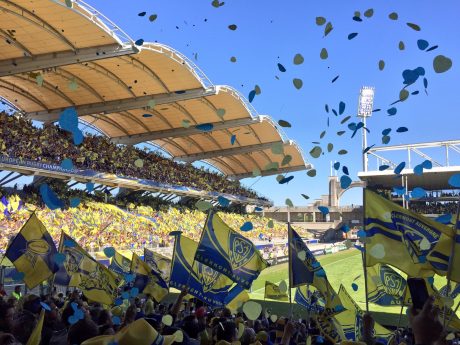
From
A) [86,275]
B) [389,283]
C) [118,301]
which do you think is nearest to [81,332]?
[86,275]

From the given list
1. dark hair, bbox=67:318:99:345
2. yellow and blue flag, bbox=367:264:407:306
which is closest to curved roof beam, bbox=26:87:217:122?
yellow and blue flag, bbox=367:264:407:306

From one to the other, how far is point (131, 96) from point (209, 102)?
6245 millimetres

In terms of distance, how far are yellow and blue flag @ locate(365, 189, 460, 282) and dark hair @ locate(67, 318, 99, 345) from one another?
10.1 ft

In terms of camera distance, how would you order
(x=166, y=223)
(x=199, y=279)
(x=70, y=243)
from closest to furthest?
(x=199, y=279) < (x=70, y=243) < (x=166, y=223)

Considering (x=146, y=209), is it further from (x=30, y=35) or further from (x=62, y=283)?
(x=62, y=283)

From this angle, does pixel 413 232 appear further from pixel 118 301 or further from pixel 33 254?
pixel 33 254

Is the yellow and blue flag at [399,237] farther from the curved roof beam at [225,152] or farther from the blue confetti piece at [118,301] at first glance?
the curved roof beam at [225,152]

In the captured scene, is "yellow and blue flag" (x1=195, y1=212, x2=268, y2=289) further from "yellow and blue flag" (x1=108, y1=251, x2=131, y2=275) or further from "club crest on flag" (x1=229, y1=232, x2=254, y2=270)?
"yellow and blue flag" (x1=108, y1=251, x2=131, y2=275)

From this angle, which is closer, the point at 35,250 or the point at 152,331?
the point at 152,331

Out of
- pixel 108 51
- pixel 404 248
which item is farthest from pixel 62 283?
pixel 108 51

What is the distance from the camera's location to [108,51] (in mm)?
21281

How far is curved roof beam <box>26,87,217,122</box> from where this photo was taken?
→ 94.6 ft

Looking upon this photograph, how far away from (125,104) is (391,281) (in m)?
24.1

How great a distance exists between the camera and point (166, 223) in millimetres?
37000
